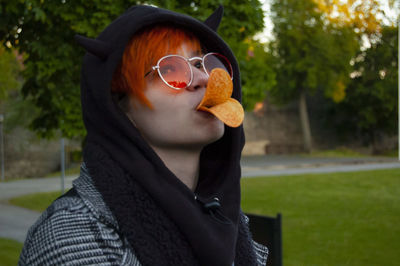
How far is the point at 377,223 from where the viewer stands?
7.78 m

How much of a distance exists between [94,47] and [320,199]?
9718 millimetres

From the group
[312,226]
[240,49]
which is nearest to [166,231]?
[240,49]

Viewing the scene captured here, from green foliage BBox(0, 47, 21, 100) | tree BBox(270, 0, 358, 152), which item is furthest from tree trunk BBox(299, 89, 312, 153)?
green foliage BBox(0, 47, 21, 100)

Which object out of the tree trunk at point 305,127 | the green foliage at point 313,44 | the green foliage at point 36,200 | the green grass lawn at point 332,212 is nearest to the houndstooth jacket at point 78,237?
Result: the green grass lawn at point 332,212

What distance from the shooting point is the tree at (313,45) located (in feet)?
83.0

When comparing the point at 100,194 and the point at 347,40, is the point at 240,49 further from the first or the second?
the point at 347,40

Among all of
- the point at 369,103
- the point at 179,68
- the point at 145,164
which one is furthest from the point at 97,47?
the point at 369,103

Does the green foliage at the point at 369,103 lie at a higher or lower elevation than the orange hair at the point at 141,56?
lower

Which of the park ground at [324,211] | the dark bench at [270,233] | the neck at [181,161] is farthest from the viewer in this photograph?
the park ground at [324,211]

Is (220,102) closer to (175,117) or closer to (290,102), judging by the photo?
(175,117)

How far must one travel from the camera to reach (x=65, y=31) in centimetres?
529

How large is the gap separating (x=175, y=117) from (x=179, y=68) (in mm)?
139

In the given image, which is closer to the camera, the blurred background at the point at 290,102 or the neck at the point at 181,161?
the neck at the point at 181,161

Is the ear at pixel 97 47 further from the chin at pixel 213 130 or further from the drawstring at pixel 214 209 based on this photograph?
the drawstring at pixel 214 209
